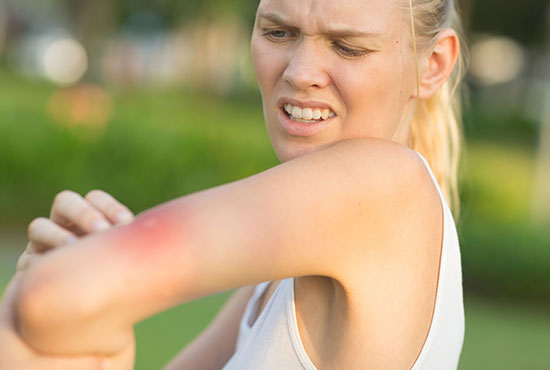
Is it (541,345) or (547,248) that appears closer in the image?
(541,345)

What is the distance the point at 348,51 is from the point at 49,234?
0.69 metres

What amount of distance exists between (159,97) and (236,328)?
22567 millimetres

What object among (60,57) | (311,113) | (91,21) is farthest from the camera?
(60,57)

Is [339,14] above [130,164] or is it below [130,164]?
above

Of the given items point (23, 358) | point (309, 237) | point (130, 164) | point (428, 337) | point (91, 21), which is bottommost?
point (130, 164)

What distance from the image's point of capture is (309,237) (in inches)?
54.2

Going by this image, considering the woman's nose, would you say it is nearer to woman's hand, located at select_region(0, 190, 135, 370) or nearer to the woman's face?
the woman's face

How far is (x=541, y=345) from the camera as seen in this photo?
7.55 metres

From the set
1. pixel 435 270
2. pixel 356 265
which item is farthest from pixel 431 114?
pixel 356 265

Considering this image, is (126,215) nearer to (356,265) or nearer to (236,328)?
(356,265)

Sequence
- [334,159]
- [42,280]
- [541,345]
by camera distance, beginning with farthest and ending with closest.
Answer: [541,345] < [334,159] < [42,280]

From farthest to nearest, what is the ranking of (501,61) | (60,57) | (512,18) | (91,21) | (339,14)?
1. (501,61)
2. (60,57)
3. (512,18)
4. (91,21)
5. (339,14)

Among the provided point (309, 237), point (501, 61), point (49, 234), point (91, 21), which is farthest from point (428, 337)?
point (501, 61)

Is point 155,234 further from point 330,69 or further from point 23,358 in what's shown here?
point 330,69
